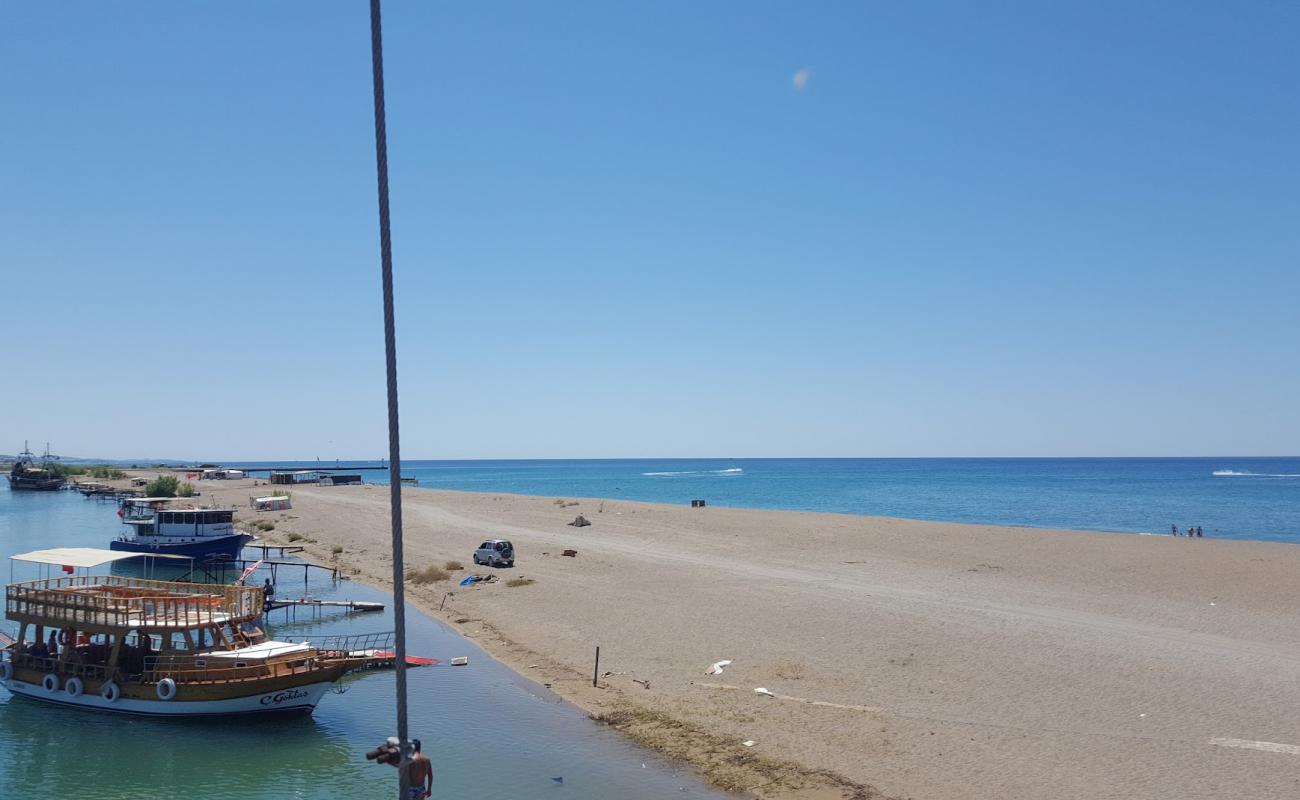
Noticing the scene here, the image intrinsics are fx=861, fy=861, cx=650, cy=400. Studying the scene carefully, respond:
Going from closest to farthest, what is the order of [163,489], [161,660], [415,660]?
[161,660] < [415,660] < [163,489]

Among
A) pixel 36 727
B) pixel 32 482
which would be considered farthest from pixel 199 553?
pixel 32 482

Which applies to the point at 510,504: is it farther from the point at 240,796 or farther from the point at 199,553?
the point at 240,796

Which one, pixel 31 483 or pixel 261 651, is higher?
pixel 31 483

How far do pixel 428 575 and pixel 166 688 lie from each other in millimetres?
22202

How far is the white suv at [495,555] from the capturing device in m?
47.8

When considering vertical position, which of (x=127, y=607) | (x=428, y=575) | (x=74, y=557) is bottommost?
(x=428, y=575)

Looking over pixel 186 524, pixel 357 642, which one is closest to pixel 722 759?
pixel 357 642

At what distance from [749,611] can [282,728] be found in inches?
708

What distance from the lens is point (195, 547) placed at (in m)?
52.4

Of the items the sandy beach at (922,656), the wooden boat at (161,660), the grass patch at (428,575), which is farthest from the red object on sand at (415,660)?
the grass patch at (428,575)

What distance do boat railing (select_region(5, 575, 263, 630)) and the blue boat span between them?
26.6m

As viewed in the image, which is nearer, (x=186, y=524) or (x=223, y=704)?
(x=223, y=704)

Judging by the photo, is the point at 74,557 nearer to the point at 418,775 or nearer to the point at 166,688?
the point at 166,688

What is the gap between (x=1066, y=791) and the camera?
56.0 ft
